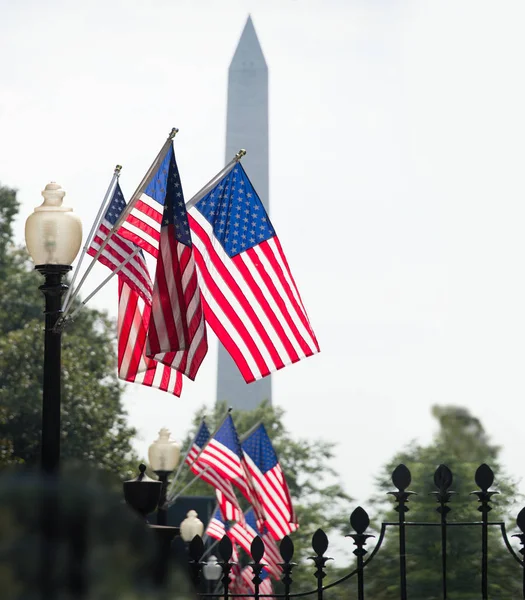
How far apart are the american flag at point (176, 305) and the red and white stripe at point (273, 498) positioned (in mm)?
7704

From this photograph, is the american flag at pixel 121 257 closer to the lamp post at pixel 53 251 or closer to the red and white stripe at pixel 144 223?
the red and white stripe at pixel 144 223

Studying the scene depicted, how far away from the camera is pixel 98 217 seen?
1149 cm

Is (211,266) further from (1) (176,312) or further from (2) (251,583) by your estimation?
(2) (251,583)

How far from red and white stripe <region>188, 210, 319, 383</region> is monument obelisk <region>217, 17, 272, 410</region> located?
56323 millimetres

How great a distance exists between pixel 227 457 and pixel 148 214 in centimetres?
798

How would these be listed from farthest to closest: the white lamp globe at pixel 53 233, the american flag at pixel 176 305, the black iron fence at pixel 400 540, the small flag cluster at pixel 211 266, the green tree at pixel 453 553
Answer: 1. the green tree at pixel 453 553
2. the small flag cluster at pixel 211 266
3. the american flag at pixel 176 305
4. the white lamp globe at pixel 53 233
5. the black iron fence at pixel 400 540

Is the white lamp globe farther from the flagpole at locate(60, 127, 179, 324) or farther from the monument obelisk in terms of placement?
the monument obelisk

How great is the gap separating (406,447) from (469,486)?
11.6 meters

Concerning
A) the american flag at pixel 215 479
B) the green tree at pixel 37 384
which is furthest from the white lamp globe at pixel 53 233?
the green tree at pixel 37 384

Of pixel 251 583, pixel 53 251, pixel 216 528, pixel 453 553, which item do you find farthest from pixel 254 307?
pixel 453 553

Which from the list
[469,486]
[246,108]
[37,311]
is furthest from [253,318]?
[246,108]

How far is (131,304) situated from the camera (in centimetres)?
1209

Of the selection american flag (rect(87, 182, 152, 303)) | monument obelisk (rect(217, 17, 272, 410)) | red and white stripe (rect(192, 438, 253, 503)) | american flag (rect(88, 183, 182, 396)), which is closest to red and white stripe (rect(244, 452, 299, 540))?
red and white stripe (rect(192, 438, 253, 503))

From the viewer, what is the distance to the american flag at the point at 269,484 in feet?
60.2
